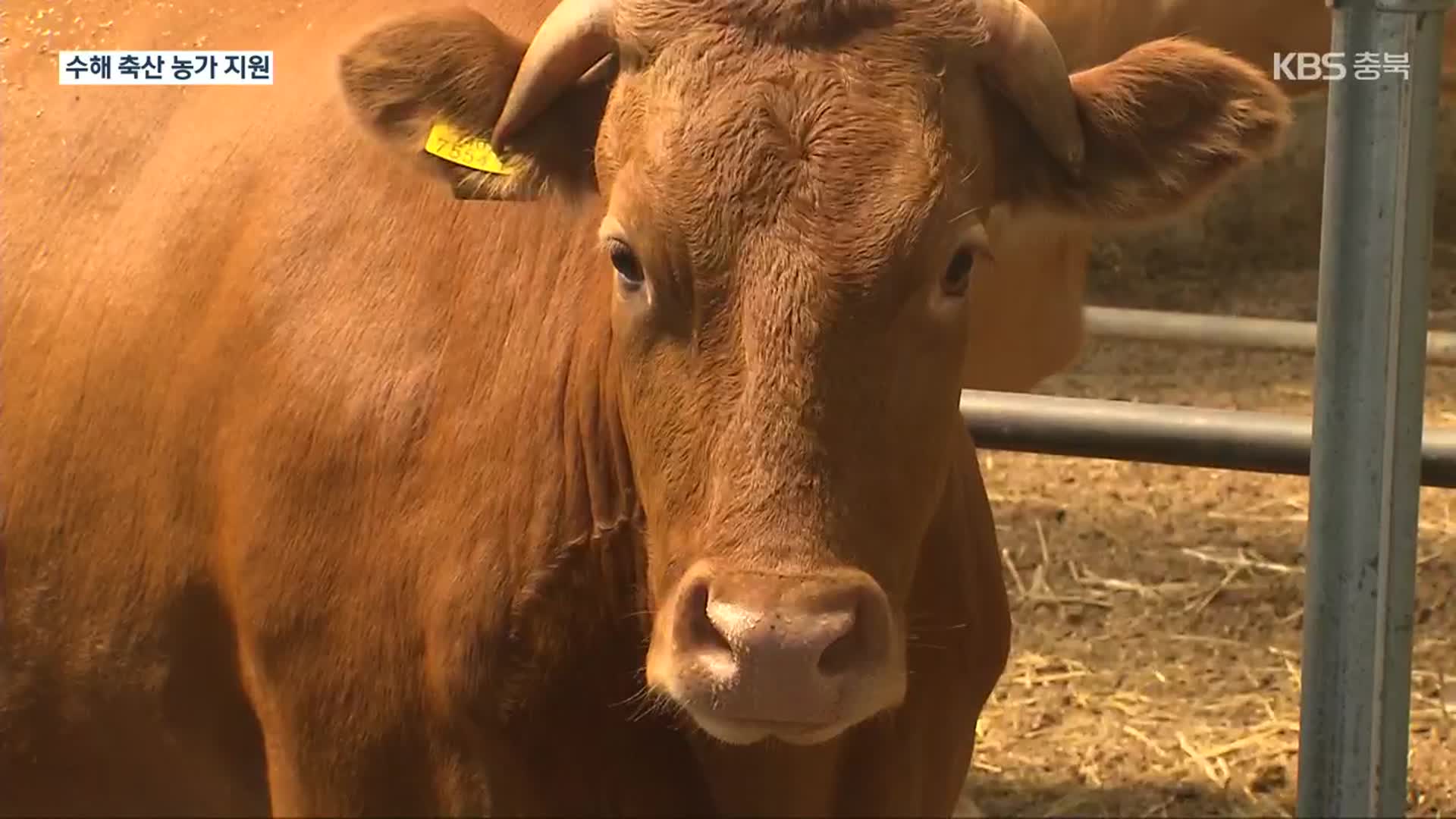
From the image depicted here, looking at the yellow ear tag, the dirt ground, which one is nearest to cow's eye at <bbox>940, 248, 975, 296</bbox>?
the yellow ear tag

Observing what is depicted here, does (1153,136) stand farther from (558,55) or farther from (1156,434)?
(1156,434)

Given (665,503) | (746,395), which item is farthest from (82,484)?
(746,395)

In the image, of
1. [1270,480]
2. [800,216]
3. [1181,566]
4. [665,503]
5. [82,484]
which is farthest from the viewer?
[1270,480]

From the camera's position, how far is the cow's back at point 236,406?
62.1 inches

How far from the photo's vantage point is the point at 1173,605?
119 inches

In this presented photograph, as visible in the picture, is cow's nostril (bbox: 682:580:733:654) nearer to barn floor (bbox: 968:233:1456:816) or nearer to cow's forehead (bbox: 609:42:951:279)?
cow's forehead (bbox: 609:42:951:279)

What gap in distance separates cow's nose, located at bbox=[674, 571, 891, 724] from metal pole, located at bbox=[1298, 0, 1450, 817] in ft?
1.12

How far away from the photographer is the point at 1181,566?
10.3 feet

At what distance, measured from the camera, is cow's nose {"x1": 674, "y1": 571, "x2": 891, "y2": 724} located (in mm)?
1180

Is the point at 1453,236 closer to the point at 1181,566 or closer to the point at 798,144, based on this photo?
the point at 798,144

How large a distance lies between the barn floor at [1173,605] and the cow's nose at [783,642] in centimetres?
93

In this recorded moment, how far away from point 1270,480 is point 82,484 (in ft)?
7.52

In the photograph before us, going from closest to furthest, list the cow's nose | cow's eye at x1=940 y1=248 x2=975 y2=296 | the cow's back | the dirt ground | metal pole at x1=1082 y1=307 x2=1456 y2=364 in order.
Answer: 1. the cow's nose
2. cow's eye at x1=940 y1=248 x2=975 y2=296
3. the cow's back
4. the dirt ground
5. metal pole at x1=1082 y1=307 x2=1456 y2=364

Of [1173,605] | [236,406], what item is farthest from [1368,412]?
[1173,605]
